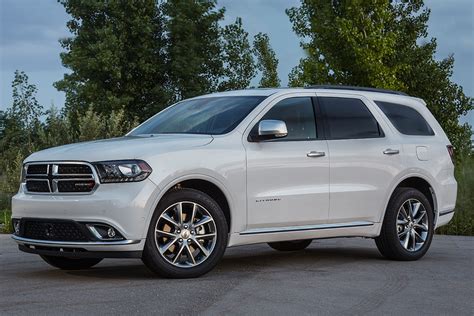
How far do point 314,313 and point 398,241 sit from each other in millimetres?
3720

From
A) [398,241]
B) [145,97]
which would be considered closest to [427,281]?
[398,241]

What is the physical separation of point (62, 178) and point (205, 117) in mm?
1797

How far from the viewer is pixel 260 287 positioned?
7.96 meters

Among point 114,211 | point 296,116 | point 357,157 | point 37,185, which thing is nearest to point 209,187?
point 114,211

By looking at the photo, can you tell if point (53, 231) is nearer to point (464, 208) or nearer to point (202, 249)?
point (202, 249)

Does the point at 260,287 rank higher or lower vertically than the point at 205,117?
lower

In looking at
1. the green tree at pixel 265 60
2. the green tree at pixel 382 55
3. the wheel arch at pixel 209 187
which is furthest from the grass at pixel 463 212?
the green tree at pixel 265 60

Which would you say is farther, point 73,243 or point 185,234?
point 185,234

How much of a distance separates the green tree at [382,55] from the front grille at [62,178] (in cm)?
2426

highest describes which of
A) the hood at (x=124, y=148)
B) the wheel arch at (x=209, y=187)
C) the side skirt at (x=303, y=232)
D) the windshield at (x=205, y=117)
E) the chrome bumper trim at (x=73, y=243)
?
the windshield at (x=205, y=117)

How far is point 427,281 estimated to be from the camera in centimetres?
860

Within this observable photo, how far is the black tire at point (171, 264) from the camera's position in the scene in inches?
319

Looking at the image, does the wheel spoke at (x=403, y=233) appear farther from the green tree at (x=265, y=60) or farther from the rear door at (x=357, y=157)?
the green tree at (x=265, y=60)

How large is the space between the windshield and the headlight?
1146mm
